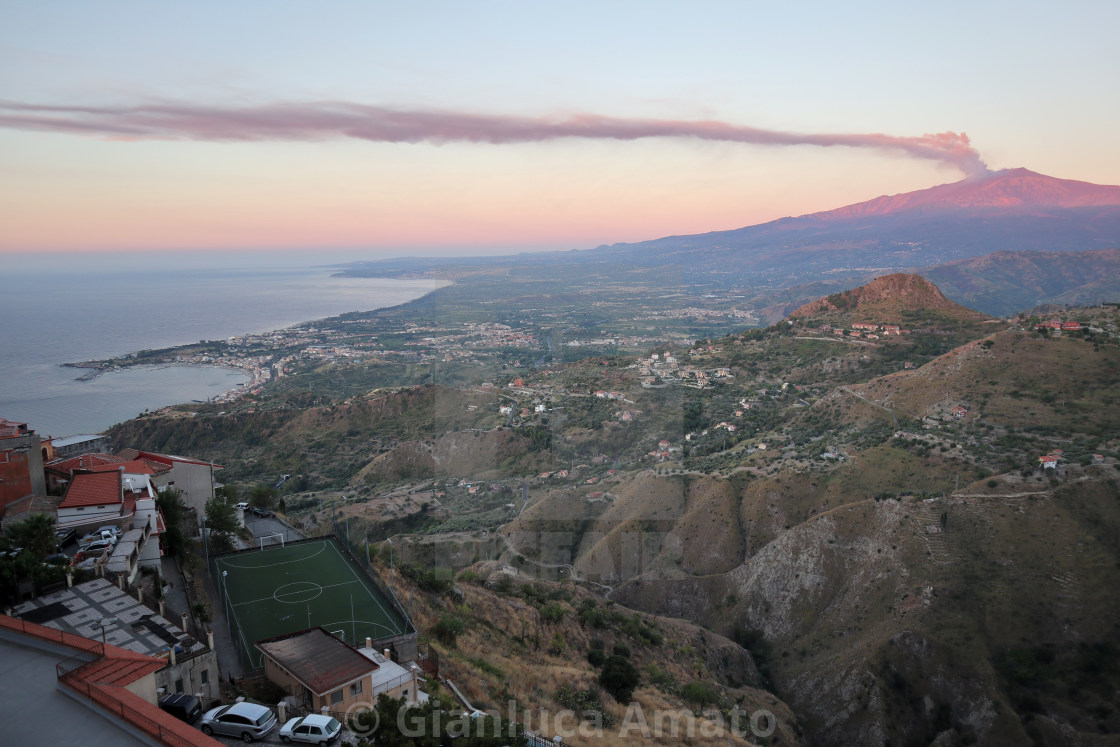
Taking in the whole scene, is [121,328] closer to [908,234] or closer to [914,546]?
[914,546]

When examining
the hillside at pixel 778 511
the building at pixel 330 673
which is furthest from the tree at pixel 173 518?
the building at pixel 330 673

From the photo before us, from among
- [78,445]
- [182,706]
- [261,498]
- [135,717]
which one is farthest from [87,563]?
[78,445]

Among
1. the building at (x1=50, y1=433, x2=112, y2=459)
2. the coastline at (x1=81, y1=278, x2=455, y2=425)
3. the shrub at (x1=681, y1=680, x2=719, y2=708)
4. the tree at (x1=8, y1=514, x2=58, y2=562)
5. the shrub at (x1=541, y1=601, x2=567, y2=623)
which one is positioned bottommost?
the coastline at (x1=81, y1=278, x2=455, y2=425)

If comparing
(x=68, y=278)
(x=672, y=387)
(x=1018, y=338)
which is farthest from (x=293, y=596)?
(x=68, y=278)

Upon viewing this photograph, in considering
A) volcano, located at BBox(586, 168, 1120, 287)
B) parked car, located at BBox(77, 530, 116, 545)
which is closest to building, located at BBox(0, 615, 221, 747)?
parked car, located at BBox(77, 530, 116, 545)

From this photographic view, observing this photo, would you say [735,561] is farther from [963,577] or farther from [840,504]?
[963,577]

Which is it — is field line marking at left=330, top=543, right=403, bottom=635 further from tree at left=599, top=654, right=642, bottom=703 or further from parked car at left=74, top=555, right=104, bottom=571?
parked car at left=74, top=555, right=104, bottom=571
